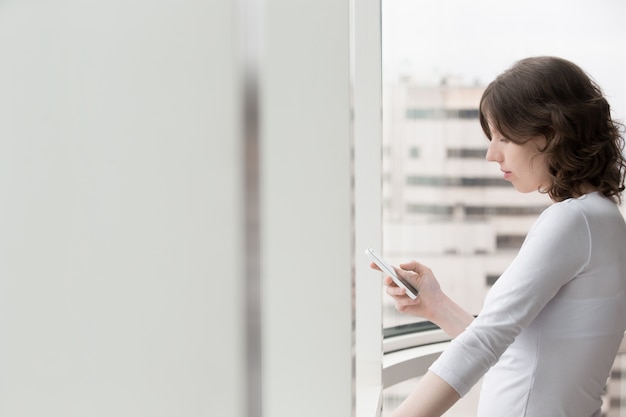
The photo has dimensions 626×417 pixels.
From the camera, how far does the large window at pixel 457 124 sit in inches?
74.5

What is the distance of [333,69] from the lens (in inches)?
24.8

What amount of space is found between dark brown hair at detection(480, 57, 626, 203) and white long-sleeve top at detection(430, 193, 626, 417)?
67mm

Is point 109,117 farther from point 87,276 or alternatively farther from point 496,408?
point 496,408

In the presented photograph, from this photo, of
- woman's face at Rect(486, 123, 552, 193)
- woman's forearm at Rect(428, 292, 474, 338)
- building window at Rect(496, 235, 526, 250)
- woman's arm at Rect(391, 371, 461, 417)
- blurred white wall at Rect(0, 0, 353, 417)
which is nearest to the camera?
blurred white wall at Rect(0, 0, 353, 417)

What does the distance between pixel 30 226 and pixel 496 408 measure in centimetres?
91

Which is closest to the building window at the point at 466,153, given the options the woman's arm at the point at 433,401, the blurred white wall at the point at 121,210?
the woman's arm at the point at 433,401

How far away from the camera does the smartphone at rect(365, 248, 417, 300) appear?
105 centimetres

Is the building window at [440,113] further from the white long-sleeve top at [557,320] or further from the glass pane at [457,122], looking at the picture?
the white long-sleeve top at [557,320]

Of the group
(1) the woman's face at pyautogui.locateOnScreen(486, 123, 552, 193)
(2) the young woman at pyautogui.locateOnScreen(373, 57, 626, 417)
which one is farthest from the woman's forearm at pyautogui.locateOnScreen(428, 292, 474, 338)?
(1) the woman's face at pyautogui.locateOnScreen(486, 123, 552, 193)

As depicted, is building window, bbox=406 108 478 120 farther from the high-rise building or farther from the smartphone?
the smartphone

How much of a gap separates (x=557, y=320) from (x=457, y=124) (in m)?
1.19

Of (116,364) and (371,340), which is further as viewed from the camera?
(371,340)

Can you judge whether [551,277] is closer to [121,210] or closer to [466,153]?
[121,210]

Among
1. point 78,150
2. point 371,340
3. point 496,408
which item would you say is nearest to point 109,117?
point 78,150
